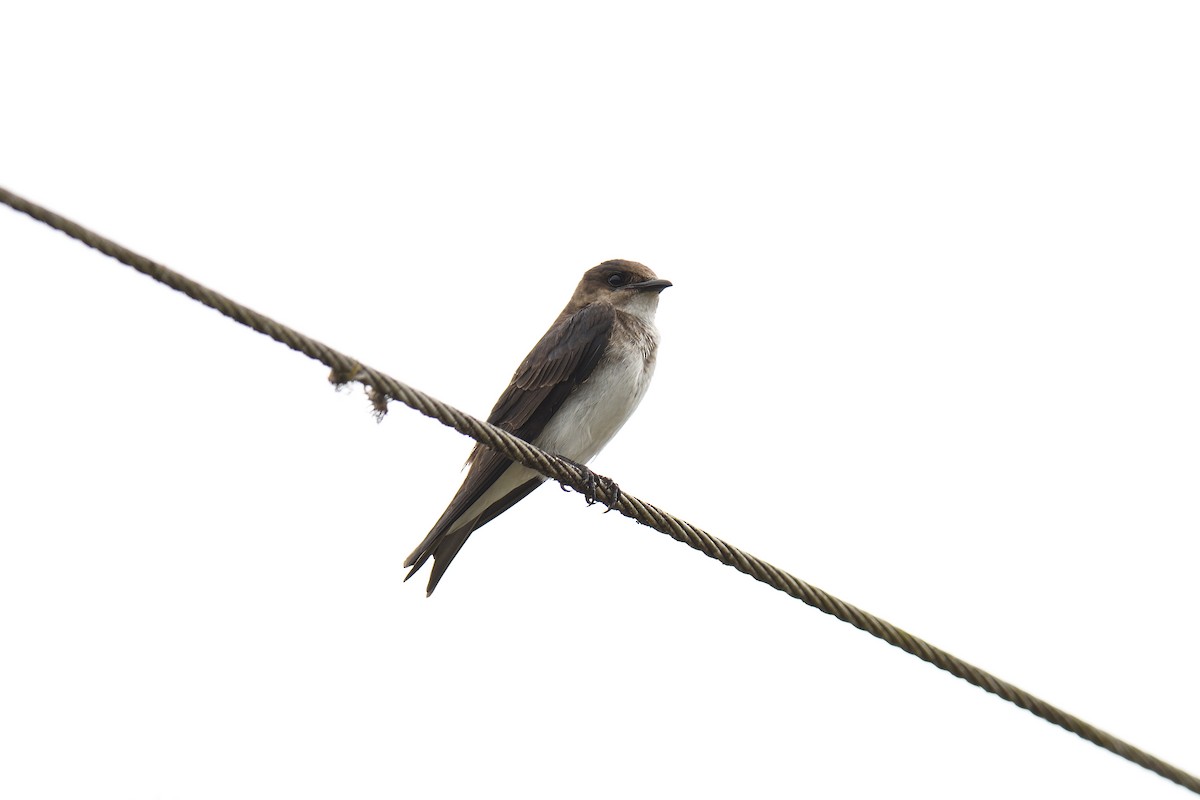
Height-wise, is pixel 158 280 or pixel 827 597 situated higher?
pixel 827 597

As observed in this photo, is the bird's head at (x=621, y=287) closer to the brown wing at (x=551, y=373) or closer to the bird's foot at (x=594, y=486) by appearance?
the brown wing at (x=551, y=373)

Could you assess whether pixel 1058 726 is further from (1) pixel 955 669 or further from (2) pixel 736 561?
(2) pixel 736 561

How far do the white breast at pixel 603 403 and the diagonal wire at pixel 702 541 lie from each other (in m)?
1.79

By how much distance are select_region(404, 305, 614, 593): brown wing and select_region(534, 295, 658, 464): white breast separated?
51 millimetres

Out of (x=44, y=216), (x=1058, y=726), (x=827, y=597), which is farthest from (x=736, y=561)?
(x=44, y=216)

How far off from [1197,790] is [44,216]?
14.2 ft

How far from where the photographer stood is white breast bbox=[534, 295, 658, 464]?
7.56 metres

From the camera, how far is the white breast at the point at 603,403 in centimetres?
756

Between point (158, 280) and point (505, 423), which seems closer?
point (158, 280)

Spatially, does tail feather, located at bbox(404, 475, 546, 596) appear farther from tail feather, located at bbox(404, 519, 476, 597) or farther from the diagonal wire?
the diagonal wire

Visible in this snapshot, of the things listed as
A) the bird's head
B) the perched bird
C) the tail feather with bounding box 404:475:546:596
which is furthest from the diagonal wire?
the bird's head

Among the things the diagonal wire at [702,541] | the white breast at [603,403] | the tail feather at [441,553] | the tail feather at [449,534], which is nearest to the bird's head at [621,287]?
the white breast at [603,403]

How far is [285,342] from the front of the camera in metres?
3.94

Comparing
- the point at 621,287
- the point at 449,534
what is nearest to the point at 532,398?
the point at 449,534
